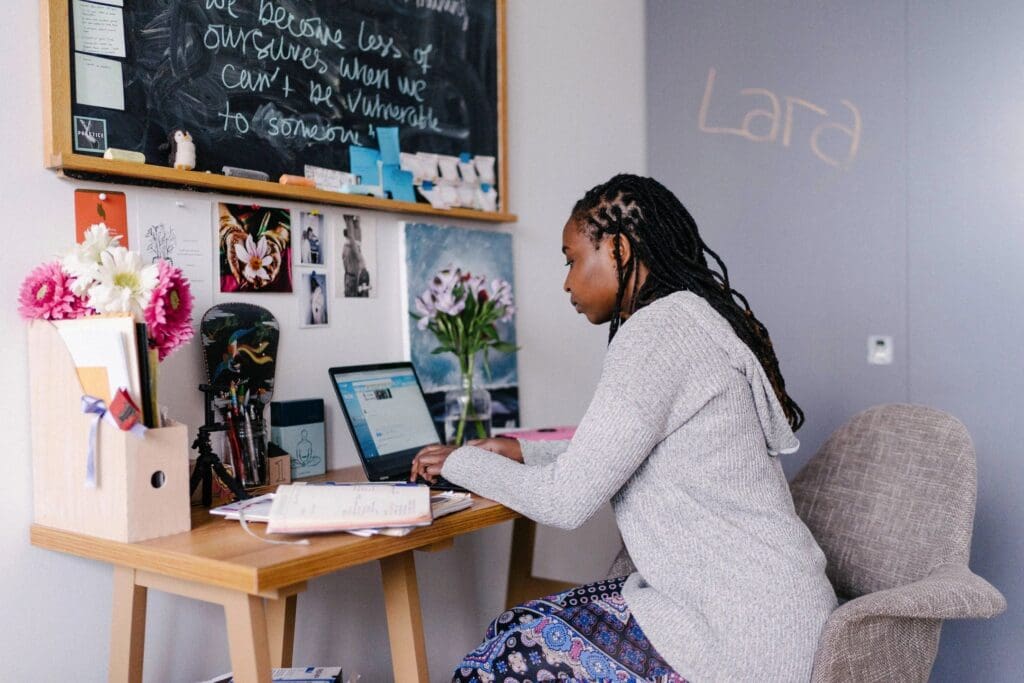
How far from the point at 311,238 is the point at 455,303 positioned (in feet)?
1.28

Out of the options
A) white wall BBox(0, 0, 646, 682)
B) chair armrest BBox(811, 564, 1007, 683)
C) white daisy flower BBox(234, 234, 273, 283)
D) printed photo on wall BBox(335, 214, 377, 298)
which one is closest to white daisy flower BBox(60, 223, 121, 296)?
white wall BBox(0, 0, 646, 682)

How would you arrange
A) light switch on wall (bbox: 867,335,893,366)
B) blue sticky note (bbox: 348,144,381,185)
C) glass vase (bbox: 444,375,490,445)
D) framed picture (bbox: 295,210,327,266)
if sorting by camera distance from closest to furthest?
framed picture (bbox: 295,210,327,266) → blue sticky note (bbox: 348,144,381,185) → glass vase (bbox: 444,375,490,445) → light switch on wall (bbox: 867,335,893,366)

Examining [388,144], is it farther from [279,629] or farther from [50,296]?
[279,629]

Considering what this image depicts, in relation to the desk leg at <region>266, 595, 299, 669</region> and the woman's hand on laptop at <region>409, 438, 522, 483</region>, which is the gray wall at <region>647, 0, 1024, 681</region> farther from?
the desk leg at <region>266, 595, 299, 669</region>

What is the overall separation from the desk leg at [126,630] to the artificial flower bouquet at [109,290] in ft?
1.24

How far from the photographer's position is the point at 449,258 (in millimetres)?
2336

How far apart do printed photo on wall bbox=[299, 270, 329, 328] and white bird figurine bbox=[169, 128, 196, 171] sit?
35 centimetres

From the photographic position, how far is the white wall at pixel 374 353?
1.55 meters

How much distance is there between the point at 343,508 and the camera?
1.36 meters

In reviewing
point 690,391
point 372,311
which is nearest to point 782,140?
point 372,311

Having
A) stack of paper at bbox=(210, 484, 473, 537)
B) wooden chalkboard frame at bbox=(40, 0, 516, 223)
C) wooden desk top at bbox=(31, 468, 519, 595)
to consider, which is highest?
wooden chalkboard frame at bbox=(40, 0, 516, 223)

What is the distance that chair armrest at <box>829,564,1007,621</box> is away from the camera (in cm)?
136

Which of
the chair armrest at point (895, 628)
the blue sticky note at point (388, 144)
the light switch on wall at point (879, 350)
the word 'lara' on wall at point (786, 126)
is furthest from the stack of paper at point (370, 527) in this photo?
the word 'lara' on wall at point (786, 126)

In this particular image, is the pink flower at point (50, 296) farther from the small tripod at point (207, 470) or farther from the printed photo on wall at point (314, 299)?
the printed photo on wall at point (314, 299)
